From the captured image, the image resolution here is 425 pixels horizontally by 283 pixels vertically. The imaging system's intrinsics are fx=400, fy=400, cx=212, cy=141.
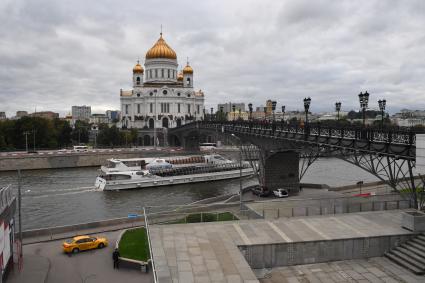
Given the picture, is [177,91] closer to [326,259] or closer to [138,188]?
[138,188]

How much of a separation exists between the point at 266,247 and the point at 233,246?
4.55ft

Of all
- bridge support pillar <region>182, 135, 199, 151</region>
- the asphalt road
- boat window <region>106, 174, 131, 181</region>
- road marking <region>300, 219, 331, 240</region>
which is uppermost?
bridge support pillar <region>182, 135, 199, 151</region>

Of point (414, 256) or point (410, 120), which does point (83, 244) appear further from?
point (410, 120)

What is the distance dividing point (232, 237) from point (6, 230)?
9823mm

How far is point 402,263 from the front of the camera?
16.9 meters

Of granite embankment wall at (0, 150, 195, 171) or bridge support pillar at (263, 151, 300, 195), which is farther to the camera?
granite embankment wall at (0, 150, 195, 171)

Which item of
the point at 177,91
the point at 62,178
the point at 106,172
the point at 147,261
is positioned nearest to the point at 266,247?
the point at 147,261

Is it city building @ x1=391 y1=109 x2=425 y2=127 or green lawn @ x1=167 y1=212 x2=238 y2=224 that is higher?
city building @ x1=391 y1=109 x2=425 y2=127

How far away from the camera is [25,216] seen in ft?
106

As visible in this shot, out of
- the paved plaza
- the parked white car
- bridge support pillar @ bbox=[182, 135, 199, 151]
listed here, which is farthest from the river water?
bridge support pillar @ bbox=[182, 135, 199, 151]

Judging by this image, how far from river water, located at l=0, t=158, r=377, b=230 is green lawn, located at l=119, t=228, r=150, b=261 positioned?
35.6 ft

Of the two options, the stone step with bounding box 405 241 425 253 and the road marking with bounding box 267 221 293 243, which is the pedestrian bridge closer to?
the stone step with bounding box 405 241 425 253

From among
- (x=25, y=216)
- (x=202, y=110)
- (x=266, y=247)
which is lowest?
(x=25, y=216)

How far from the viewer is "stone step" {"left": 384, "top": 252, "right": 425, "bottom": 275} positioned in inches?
639
